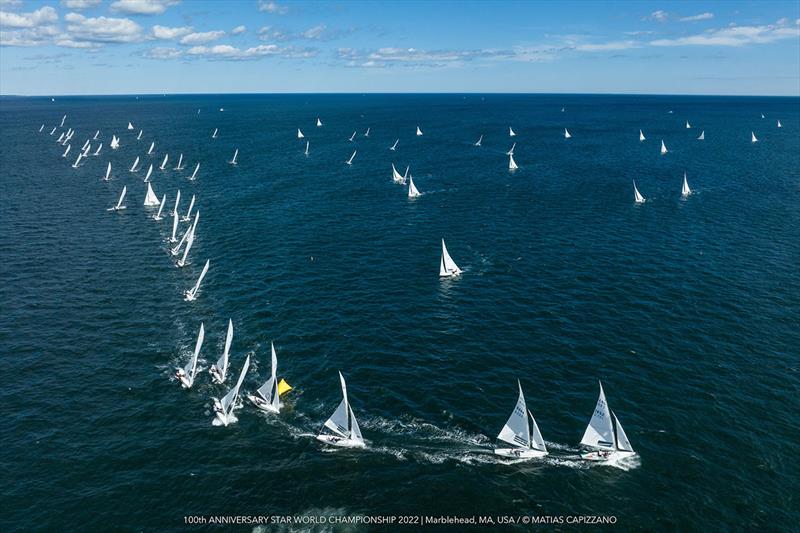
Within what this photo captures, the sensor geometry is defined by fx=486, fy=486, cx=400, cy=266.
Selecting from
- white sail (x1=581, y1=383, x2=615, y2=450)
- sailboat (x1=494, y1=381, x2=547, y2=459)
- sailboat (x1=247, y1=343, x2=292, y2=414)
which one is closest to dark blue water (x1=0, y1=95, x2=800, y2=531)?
sailboat (x1=494, y1=381, x2=547, y2=459)

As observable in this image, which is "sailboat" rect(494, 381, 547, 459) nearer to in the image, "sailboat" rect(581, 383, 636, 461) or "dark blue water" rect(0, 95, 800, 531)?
"dark blue water" rect(0, 95, 800, 531)

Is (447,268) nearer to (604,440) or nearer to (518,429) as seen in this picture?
(518,429)

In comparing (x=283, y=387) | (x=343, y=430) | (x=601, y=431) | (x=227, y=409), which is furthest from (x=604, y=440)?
(x=227, y=409)

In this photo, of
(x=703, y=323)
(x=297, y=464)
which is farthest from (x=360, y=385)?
(x=703, y=323)

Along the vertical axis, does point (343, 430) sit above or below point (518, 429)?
below

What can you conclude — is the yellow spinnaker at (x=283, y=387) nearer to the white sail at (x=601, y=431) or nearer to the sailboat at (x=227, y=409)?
the sailboat at (x=227, y=409)

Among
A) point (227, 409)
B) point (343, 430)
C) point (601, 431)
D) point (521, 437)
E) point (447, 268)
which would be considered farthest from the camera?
point (447, 268)

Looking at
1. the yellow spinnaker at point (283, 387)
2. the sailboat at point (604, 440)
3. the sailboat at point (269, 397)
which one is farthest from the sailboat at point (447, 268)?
the sailboat at point (604, 440)
